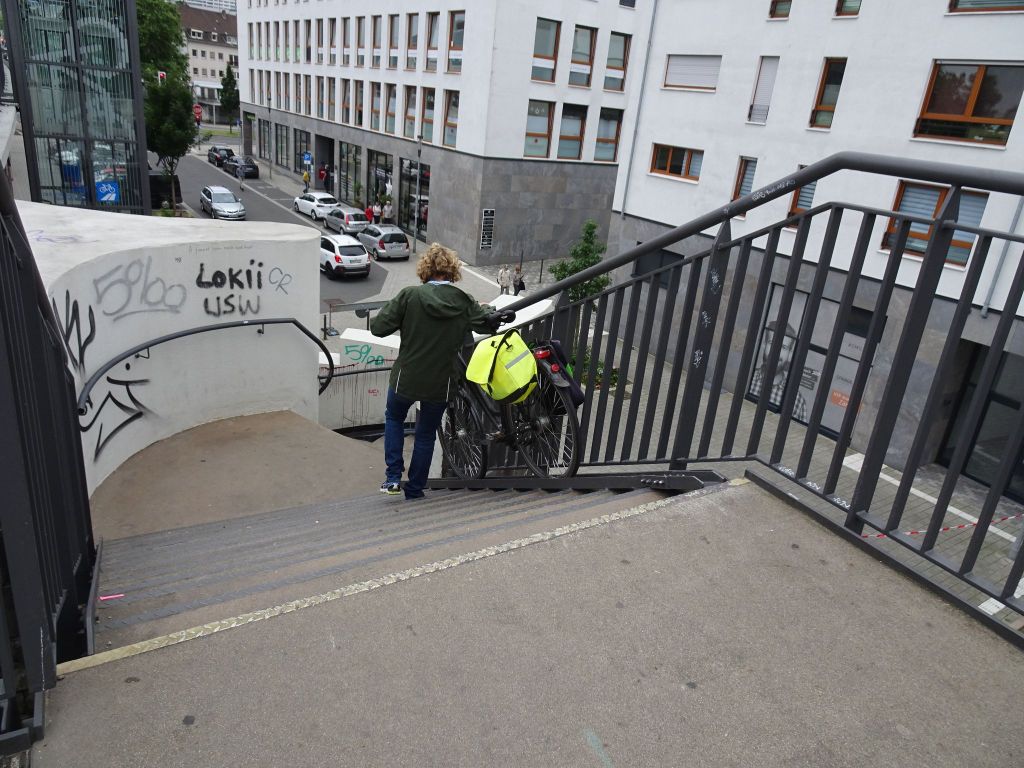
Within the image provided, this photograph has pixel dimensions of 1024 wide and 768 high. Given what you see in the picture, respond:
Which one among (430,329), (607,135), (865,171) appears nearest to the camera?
(865,171)

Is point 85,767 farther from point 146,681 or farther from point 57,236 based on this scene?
point 57,236

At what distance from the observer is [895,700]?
2.12 m

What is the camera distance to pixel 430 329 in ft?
15.9

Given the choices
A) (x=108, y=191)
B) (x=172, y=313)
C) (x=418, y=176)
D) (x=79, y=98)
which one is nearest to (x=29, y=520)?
(x=172, y=313)

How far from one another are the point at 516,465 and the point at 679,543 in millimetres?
2290

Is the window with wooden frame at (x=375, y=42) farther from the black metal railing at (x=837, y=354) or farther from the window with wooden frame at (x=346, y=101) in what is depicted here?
the black metal railing at (x=837, y=354)

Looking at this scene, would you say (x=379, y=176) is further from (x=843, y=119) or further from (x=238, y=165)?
(x=843, y=119)

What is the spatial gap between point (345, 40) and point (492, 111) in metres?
14.3

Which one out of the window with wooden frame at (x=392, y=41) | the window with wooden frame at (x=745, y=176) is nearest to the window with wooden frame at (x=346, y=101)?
the window with wooden frame at (x=392, y=41)

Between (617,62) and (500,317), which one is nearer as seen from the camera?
(500,317)

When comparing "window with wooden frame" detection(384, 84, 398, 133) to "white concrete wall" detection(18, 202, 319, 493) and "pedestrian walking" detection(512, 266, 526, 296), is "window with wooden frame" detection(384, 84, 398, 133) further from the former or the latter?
"white concrete wall" detection(18, 202, 319, 493)

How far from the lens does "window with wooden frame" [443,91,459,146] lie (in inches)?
1129

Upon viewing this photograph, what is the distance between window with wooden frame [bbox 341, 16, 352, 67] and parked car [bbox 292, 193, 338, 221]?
6.94 m

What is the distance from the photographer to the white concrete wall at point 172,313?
6.40 metres
